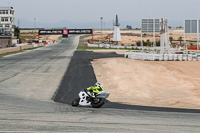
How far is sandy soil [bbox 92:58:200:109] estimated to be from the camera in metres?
17.7

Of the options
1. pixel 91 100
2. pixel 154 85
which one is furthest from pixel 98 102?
pixel 154 85

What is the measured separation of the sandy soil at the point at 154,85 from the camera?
17.7 meters

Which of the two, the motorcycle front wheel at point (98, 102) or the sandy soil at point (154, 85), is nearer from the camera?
the motorcycle front wheel at point (98, 102)

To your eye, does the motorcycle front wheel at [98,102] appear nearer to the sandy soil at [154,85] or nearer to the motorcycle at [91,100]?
the motorcycle at [91,100]

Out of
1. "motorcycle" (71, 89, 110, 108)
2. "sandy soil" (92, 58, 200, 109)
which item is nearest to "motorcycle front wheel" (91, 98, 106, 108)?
"motorcycle" (71, 89, 110, 108)

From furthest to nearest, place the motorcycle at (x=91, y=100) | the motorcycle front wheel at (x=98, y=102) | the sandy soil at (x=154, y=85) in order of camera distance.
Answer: the sandy soil at (x=154, y=85), the motorcycle front wheel at (x=98, y=102), the motorcycle at (x=91, y=100)

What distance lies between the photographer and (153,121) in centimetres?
1131

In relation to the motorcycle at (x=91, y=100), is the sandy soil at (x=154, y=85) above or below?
below

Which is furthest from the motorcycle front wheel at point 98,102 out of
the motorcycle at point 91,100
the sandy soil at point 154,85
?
the sandy soil at point 154,85

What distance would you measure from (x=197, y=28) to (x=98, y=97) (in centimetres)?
3379

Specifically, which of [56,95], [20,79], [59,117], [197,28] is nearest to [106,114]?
[59,117]

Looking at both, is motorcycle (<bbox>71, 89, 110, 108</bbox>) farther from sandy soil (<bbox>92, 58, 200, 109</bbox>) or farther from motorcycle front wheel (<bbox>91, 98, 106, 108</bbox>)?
sandy soil (<bbox>92, 58, 200, 109</bbox>)

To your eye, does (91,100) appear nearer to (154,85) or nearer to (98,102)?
(98,102)

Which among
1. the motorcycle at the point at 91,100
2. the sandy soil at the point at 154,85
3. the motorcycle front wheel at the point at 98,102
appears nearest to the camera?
the motorcycle at the point at 91,100
